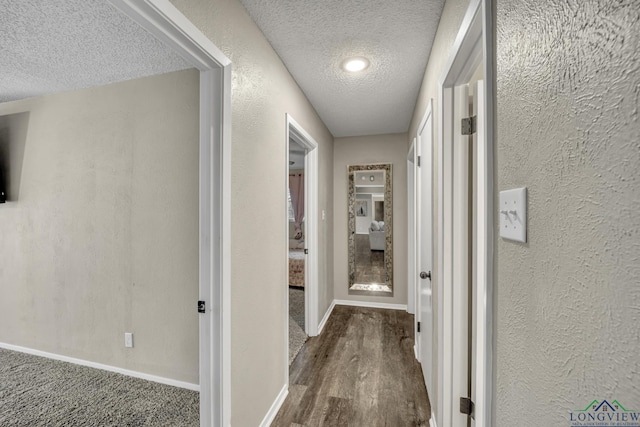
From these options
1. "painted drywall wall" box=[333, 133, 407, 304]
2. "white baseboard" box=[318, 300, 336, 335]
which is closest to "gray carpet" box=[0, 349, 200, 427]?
"white baseboard" box=[318, 300, 336, 335]

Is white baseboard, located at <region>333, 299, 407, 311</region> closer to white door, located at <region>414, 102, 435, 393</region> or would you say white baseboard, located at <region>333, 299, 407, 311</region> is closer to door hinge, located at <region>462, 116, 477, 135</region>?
white door, located at <region>414, 102, 435, 393</region>

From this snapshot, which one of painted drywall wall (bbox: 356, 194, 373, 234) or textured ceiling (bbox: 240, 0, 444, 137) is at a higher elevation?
textured ceiling (bbox: 240, 0, 444, 137)

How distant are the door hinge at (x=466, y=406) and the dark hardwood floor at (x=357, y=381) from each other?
0.45 metres

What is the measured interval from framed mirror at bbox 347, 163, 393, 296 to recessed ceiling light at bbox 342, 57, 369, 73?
1.90m

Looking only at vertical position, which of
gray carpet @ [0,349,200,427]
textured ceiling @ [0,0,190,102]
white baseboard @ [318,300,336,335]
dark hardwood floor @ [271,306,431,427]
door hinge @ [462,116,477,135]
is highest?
textured ceiling @ [0,0,190,102]

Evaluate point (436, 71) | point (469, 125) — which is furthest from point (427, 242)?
point (436, 71)

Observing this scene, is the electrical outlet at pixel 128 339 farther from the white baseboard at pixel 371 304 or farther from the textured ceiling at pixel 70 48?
the white baseboard at pixel 371 304

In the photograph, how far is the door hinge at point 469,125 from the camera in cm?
142

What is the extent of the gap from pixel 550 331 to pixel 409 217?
3.27m

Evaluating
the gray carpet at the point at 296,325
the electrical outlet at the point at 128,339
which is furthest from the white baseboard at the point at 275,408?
the electrical outlet at the point at 128,339

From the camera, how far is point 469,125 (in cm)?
142

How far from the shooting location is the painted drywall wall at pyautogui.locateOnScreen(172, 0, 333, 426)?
4.57 feet

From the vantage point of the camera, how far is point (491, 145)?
771 millimetres

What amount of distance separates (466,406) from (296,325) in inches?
83.2
